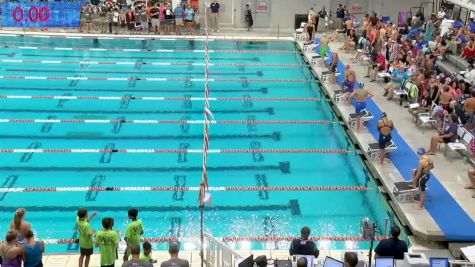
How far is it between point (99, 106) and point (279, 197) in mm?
6258

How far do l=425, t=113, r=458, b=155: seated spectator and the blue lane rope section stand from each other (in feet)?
1.26

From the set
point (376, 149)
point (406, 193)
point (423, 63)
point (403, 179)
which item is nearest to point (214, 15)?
point (423, 63)

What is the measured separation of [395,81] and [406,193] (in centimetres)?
653

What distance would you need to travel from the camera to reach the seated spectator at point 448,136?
11.8 metres

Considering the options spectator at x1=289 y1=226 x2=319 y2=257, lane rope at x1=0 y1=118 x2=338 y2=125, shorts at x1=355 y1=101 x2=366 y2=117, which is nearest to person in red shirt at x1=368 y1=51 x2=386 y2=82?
lane rope at x1=0 y1=118 x2=338 y2=125

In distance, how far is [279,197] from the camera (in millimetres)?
10859

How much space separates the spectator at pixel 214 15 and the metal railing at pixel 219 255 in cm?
1672

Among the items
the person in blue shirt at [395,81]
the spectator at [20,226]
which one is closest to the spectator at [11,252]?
the spectator at [20,226]

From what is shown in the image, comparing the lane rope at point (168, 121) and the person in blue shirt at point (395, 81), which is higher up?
the person in blue shirt at point (395, 81)

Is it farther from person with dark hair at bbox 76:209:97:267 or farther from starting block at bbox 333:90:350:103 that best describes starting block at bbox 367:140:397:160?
person with dark hair at bbox 76:209:97:267

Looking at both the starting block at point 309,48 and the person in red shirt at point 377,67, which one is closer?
the person in red shirt at point 377,67

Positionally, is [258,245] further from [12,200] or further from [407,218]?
[12,200]
